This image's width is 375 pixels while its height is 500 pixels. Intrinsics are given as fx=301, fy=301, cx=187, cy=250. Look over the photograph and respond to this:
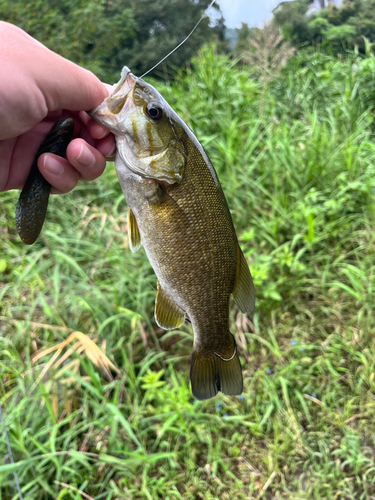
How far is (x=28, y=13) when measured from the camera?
659 cm

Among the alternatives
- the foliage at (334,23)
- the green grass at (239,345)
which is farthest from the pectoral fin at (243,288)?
the foliage at (334,23)

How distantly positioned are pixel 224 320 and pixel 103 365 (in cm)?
128

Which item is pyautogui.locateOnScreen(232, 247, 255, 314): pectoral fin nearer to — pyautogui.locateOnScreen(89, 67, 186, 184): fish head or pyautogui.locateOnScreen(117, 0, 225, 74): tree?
pyautogui.locateOnScreen(89, 67, 186, 184): fish head

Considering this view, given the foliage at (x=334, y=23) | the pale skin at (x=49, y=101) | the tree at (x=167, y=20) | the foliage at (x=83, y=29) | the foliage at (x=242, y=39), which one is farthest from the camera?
the foliage at (x=83, y=29)

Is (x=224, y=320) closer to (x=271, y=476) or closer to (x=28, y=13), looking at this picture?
(x=271, y=476)

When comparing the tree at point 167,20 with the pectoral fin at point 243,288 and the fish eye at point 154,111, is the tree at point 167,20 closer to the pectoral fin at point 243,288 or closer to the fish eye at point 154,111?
the fish eye at point 154,111

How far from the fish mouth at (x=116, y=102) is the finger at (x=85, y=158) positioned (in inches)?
6.2

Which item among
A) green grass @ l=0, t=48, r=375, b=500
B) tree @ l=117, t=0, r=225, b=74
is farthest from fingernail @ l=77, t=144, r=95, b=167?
green grass @ l=0, t=48, r=375, b=500

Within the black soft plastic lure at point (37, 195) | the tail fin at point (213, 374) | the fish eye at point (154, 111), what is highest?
the fish eye at point (154, 111)

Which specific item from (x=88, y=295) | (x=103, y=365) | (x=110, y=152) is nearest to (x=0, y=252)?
(x=88, y=295)

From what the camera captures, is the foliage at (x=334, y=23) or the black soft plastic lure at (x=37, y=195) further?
the foliage at (x=334, y=23)

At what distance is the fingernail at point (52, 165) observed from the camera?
1.06 m

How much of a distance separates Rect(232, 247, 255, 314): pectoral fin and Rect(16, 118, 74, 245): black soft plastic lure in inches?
26.5

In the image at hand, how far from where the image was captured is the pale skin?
904 millimetres
